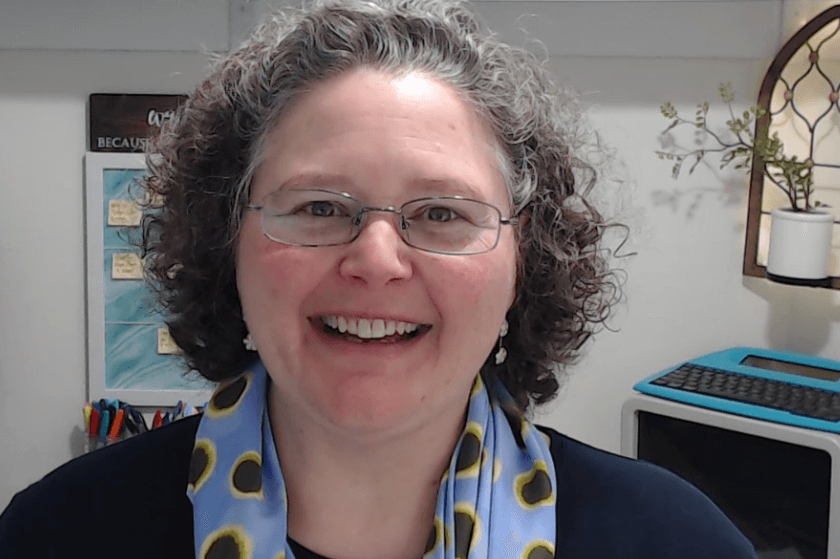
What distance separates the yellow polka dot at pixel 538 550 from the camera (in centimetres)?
103

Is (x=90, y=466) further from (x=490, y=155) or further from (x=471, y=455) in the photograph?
(x=490, y=155)

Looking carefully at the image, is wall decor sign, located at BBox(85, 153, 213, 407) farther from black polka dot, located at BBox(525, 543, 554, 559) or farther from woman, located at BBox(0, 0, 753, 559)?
black polka dot, located at BBox(525, 543, 554, 559)

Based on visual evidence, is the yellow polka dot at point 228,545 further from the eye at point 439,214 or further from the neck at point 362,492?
the eye at point 439,214

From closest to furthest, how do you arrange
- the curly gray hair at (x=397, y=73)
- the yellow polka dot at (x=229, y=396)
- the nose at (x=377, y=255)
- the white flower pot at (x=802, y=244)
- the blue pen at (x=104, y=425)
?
the nose at (x=377, y=255) < the curly gray hair at (x=397, y=73) < the yellow polka dot at (x=229, y=396) < the white flower pot at (x=802, y=244) < the blue pen at (x=104, y=425)

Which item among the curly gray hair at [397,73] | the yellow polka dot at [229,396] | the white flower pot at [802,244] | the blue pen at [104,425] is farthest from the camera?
the blue pen at [104,425]

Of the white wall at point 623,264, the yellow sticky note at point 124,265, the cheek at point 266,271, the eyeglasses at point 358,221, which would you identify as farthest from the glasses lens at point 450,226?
the yellow sticky note at point 124,265

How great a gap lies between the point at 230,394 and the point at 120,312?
0.98 metres

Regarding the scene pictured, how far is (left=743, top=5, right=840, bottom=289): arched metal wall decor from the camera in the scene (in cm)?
193

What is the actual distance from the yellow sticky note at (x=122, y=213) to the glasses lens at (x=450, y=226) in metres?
1.19

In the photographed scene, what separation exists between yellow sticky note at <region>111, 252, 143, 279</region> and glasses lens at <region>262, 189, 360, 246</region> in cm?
115

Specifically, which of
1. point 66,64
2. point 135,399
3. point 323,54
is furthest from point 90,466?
point 66,64

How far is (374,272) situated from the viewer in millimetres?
892

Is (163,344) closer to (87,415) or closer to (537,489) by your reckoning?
(87,415)

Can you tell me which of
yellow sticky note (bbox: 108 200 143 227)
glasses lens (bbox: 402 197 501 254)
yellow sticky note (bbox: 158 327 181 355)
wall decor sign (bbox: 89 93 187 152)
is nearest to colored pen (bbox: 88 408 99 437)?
yellow sticky note (bbox: 158 327 181 355)
